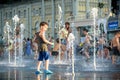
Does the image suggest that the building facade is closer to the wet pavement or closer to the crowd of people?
the crowd of people

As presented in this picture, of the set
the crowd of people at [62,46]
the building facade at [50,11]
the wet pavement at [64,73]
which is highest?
the building facade at [50,11]

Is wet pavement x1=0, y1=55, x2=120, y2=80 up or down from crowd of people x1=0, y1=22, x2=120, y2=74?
down

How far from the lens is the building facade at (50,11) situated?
6738 cm

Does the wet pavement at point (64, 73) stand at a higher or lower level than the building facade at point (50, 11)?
lower

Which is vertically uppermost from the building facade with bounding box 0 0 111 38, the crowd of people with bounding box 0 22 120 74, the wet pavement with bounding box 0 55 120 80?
the building facade with bounding box 0 0 111 38

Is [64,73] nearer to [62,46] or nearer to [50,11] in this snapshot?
[62,46]

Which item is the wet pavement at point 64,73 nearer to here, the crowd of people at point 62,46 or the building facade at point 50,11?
the crowd of people at point 62,46

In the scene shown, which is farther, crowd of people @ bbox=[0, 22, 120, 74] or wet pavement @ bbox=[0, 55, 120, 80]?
crowd of people @ bbox=[0, 22, 120, 74]

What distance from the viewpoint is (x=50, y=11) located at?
72438 millimetres

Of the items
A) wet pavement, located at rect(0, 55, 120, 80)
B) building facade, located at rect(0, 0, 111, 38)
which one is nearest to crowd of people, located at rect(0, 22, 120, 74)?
wet pavement, located at rect(0, 55, 120, 80)

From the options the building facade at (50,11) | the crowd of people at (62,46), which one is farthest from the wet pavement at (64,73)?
the building facade at (50,11)

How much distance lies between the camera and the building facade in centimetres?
6738

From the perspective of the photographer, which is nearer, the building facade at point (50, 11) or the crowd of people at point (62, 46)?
the crowd of people at point (62, 46)

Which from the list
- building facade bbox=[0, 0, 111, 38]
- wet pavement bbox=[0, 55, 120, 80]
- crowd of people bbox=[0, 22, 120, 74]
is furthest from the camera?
building facade bbox=[0, 0, 111, 38]
